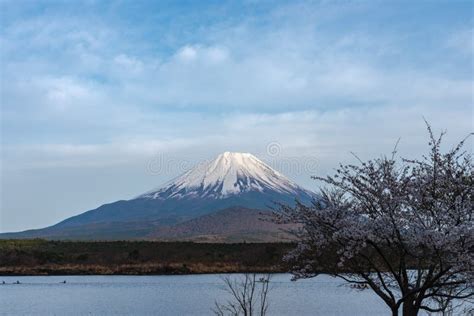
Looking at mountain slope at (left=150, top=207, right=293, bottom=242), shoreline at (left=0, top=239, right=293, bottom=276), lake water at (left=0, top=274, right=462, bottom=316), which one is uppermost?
mountain slope at (left=150, top=207, right=293, bottom=242)

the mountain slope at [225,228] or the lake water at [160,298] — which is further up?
the mountain slope at [225,228]

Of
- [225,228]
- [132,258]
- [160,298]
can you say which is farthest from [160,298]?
[225,228]

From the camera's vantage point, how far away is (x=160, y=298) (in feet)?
120

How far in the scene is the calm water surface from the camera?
A: 30.6 meters

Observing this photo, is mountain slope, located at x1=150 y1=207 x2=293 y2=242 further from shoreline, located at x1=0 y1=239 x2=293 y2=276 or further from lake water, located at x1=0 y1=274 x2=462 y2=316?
lake water, located at x1=0 y1=274 x2=462 y2=316

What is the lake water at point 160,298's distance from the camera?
30.6 meters

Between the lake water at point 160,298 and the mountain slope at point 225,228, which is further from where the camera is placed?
the mountain slope at point 225,228

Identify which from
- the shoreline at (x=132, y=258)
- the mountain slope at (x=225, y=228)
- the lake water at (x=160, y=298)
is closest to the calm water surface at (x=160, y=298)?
the lake water at (x=160, y=298)

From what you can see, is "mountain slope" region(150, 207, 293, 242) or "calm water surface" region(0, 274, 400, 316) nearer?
"calm water surface" region(0, 274, 400, 316)

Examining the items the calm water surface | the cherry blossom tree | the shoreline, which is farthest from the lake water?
the cherry blossom tree

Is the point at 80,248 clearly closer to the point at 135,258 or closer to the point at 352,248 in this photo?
the point at 135,258

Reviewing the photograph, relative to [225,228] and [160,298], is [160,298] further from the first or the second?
[225,228]

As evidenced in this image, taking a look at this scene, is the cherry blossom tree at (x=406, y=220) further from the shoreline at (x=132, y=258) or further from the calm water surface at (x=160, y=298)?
the shoreline at (x=132, y=258)

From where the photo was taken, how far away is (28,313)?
30.5 meters
